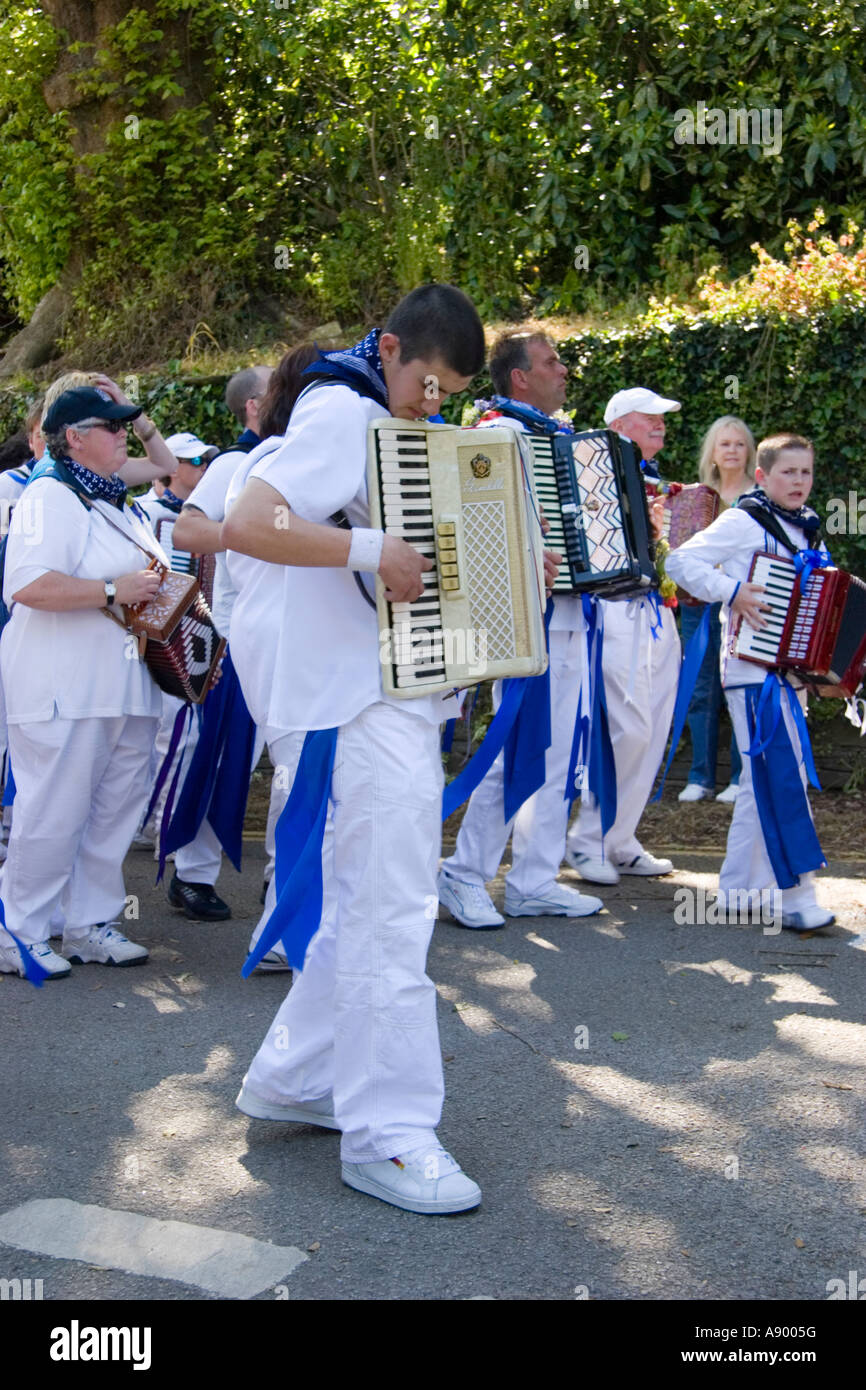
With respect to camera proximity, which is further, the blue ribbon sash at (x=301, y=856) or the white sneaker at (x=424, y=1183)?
the blue ribbon sash at (x=301, y=856)

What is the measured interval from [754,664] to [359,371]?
285cm

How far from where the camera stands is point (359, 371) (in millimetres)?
3590

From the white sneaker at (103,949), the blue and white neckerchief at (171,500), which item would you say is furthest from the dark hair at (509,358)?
the white sneaker at (103,949)

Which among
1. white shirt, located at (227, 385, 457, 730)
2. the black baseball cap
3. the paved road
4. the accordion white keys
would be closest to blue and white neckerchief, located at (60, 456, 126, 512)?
the black baseball cap

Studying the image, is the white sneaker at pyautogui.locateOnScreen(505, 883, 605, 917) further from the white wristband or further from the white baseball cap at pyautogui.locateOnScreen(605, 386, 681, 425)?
the white wristband

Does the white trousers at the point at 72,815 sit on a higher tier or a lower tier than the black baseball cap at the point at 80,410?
lower

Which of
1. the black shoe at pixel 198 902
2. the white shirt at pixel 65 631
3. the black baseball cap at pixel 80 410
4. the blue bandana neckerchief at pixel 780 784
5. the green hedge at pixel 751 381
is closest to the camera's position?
the white shirt at pixel 65 631

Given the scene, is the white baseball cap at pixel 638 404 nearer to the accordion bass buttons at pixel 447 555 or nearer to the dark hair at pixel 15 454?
the dark hair at pixel 15 454

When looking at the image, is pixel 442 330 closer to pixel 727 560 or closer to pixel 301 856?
pixel 301 856

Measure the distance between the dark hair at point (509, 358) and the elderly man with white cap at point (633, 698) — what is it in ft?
2.06

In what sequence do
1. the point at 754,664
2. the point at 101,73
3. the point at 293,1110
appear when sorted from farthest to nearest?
the point at 101,73 < the point at 754,664 < the point at 293,1110

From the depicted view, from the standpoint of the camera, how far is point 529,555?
11.9ft

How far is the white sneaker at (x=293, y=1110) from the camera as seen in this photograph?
3.91 meters

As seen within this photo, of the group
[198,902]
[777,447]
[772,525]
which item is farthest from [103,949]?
[777,447]
